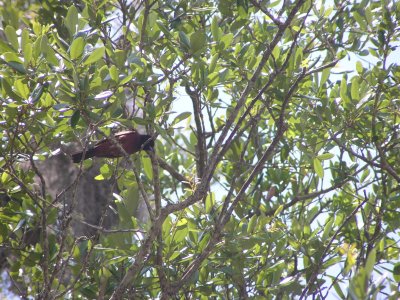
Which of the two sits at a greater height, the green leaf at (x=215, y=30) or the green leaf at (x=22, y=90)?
the green leaf at (x=215, y=30)

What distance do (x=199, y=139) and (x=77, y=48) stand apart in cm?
164

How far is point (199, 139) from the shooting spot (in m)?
4.80

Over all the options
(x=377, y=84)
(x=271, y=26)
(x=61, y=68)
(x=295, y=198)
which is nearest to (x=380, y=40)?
(x=377, y=84)

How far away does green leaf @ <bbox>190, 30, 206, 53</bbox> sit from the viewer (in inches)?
146

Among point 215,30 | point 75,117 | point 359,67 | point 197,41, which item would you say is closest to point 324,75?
point 359,67

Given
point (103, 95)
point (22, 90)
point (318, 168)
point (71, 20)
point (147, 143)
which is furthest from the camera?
point (318, 168)

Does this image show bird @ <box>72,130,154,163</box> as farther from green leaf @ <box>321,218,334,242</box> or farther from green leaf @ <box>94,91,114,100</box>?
green leaf @ <box>321,218,334,242</box>

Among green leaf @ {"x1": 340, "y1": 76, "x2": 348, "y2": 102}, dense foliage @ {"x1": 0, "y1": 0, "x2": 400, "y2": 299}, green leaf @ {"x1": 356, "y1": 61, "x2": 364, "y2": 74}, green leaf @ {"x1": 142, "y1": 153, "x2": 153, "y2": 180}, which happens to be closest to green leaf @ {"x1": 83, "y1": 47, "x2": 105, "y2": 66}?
dense foliage @ {"x1": 0, "y1": 0, "x2": 400, "y2": 299}

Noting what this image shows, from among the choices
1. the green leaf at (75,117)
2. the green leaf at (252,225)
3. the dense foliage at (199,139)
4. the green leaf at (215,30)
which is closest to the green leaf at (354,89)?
the dense foliage at (199,139)

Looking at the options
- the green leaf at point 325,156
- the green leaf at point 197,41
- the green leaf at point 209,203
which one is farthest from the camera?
the green leaf at point 325,156

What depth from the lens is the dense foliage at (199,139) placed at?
3.47 metres

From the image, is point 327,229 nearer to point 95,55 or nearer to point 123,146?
point 123,146

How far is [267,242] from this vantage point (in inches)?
155

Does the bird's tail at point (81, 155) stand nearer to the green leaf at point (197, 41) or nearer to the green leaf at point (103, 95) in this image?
the green leaf at point (197, 41)
